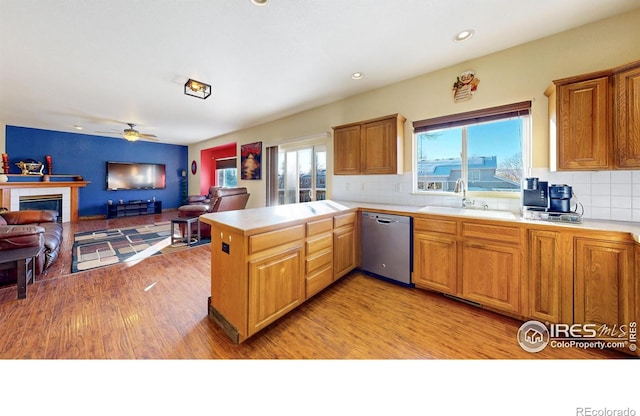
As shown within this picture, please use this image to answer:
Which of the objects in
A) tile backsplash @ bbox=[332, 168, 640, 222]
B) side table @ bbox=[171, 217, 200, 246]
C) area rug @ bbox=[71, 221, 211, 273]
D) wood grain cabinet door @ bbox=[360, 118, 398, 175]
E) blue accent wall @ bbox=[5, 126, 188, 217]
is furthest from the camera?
blue accent wall @ bbox=[5, 126, 188, 217]

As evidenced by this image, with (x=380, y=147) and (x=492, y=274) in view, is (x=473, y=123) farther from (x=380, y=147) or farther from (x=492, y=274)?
(x=492, y=274)

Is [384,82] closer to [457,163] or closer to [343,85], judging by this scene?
[343,85]

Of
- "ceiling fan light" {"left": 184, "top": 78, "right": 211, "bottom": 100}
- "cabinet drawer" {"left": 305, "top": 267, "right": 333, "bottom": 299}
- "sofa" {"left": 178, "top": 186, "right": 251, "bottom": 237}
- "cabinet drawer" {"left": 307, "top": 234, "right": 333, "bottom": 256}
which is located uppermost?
"ceiling fan light" {"left": 184, "top": 78, "right": 211, "bottom": 100}

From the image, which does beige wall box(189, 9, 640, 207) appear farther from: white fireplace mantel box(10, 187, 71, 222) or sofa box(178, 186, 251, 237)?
white fireplace mantel box(10, 187, 71, 222)

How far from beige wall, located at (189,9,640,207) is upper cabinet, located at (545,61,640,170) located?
0.87 feet

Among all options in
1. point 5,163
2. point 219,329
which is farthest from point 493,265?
point 5,163

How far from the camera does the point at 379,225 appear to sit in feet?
8.99

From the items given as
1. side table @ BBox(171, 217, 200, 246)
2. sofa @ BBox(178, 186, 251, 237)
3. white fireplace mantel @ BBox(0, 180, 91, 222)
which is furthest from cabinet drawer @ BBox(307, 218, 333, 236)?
white fireplace mantel @ BBox(0, 180, 91, 222)

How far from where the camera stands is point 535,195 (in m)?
2.09

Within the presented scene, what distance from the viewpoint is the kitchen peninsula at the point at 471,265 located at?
1.62 meters

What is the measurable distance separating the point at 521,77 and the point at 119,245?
246 inches

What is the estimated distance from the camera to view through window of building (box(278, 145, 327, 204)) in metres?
4.43

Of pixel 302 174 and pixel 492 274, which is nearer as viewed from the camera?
pixel 492 274

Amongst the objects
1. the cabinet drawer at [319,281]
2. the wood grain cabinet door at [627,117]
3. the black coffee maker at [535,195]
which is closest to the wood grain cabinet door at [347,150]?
the cabinet drawer at [319,281]
